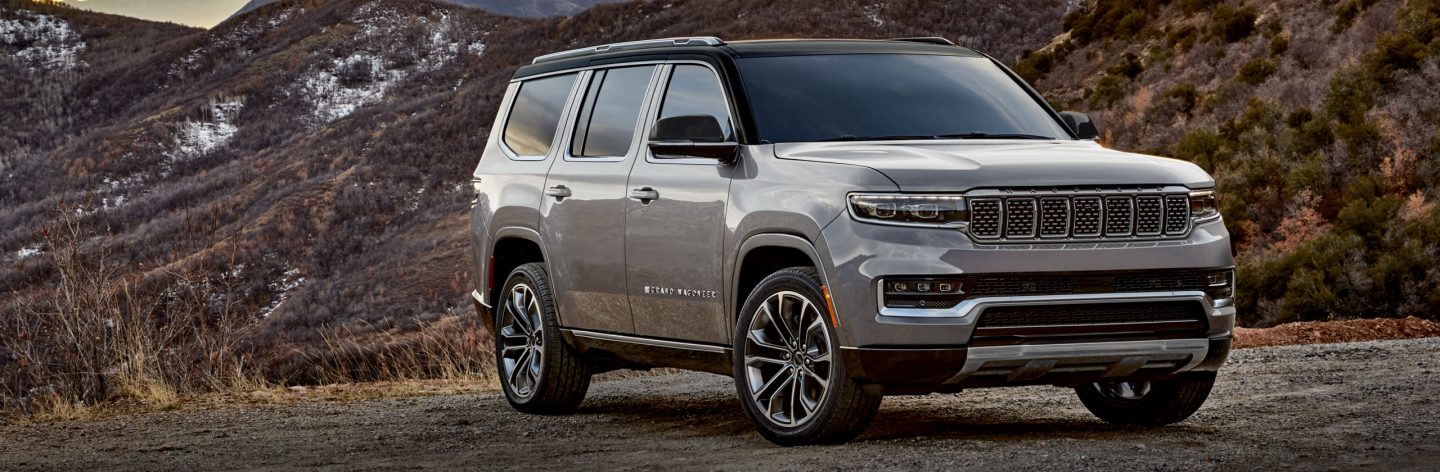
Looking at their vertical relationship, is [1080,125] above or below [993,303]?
above

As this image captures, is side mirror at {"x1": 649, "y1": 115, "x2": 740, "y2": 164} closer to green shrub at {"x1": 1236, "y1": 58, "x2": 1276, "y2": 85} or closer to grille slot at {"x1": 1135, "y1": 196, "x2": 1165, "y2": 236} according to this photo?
grille slot at {"x1": 1135, "y1": 196, "x2": 1165, "y2": 236}

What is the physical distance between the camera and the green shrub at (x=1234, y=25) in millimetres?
31594

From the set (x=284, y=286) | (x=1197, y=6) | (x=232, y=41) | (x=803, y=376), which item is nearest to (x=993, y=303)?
(x=803, y=376)

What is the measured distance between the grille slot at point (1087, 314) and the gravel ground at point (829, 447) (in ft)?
1.73

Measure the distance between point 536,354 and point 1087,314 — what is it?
3698 mm

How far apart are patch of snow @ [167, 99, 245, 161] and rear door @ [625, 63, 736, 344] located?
7098cm

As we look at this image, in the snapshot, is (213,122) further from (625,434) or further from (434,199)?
(625,434)

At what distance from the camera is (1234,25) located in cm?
3170

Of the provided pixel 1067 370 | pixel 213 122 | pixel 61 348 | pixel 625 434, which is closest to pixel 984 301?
pixel 1067 370

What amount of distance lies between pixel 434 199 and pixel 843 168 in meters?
48.5

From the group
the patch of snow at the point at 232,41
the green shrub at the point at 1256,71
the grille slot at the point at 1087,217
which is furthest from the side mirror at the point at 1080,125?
the patch of snow at the point at 232,41

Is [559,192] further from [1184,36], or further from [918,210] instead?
[1184,36]

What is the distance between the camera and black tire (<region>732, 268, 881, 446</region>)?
6.65m

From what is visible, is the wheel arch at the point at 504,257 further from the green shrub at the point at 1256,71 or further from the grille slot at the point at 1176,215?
the green shrub at the point at 1256,71
